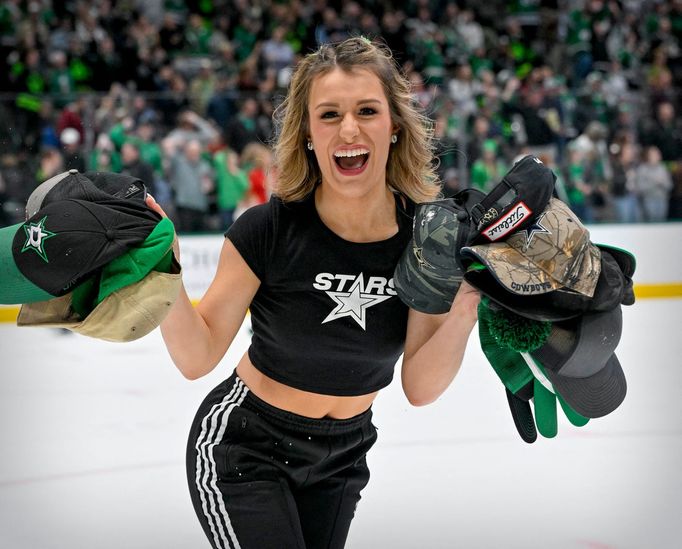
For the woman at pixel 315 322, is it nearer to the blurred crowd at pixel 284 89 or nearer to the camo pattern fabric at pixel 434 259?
the camo pattern fabric at pixel 434 259

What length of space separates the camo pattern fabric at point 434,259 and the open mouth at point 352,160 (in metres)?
0.18

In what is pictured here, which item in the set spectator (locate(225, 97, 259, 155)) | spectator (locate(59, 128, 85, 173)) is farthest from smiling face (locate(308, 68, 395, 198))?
spectator (locate(225, 97, 259, 155))

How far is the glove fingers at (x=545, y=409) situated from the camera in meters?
2.39

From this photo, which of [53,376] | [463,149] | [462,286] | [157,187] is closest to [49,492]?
[53,376]

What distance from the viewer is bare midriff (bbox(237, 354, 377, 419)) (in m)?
2.53

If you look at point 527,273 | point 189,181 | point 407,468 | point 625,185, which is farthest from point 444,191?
point 527,273

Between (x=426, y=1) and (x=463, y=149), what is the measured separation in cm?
581

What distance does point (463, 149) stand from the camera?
9.59m

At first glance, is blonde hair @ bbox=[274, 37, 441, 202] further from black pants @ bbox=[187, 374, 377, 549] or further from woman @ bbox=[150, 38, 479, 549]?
black pants @ bbox=[187, 374, 377, 549]

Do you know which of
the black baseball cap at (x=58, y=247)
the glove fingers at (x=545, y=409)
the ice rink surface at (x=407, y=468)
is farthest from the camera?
the ice rink surface at (x=407, y=468)

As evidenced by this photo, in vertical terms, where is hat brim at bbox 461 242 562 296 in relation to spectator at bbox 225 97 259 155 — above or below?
above

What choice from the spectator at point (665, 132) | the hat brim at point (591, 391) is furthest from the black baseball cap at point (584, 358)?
the spectator at point (665, 132)

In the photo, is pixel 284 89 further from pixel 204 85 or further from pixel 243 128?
pixel 243 128

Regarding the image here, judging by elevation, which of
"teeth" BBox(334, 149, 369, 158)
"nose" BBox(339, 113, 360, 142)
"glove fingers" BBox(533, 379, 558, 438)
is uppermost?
"nose" BBox(339, 113, 360, 142)
